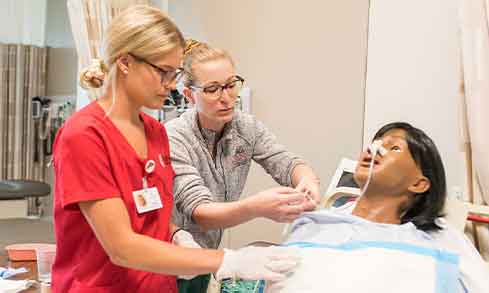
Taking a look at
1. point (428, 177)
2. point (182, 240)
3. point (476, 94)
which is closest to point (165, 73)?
point (182, 240)

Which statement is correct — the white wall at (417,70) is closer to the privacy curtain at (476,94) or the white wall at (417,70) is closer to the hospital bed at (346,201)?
the privacy curtain at (476,94)

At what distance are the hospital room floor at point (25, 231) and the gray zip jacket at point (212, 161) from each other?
3291mm

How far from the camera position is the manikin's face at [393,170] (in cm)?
173

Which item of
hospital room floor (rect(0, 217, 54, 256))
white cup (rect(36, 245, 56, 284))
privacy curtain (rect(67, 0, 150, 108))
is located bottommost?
hospital room floor (rect(0, 217, 54, 256))

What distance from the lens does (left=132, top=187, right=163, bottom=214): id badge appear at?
1.29 meters

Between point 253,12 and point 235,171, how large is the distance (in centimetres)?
145

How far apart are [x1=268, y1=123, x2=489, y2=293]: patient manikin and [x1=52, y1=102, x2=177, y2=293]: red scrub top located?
0.40m

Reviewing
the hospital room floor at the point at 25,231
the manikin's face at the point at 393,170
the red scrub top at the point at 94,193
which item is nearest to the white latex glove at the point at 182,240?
the red scrub top at the point at 94,193

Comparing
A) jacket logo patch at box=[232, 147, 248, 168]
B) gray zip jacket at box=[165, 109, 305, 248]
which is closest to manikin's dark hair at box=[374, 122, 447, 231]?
gray zip jacket at box=[165, 109, 305, 248]

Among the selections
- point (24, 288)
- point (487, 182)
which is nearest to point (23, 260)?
point (24, 288)

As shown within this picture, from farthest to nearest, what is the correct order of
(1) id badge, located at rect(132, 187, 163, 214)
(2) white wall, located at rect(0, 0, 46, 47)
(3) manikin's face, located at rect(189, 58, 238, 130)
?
(2) white wall, located at rect(0, 0, 46, 47), (3) manikin's face, located at rect(189, 58, 238, 130), (1) id badge, located at rect(132, 187, 163, 214)

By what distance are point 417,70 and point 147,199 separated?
1675 mm

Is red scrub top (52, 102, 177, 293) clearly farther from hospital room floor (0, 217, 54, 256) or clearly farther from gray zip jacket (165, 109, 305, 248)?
hospital room floor (0, 217, 54, 256)

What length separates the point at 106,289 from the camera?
1.27m
